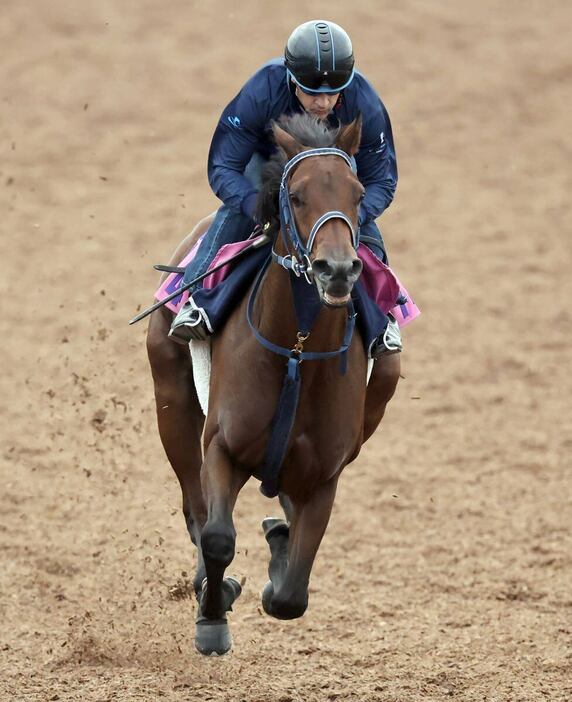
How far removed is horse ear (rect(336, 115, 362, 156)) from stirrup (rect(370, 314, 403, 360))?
3.46 feet

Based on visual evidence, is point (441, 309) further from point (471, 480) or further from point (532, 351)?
point (471, 480)

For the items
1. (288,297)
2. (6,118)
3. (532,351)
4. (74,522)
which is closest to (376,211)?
(288,297)

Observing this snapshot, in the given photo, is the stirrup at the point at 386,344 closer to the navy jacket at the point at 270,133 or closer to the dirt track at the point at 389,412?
the navy jacket at the point at 270,133

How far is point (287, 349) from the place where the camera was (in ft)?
18.0

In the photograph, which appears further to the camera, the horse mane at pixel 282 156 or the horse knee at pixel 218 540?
the horse knee at pixel 218 540

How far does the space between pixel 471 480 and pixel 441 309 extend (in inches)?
101

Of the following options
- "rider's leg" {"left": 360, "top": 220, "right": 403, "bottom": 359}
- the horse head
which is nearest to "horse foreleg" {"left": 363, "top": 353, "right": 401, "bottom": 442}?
"rider's leg" {"left": 360, "top": 220, "right": 403, "bottom": 359}

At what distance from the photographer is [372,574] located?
8984 mm

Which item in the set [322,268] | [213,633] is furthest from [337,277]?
[213,633]

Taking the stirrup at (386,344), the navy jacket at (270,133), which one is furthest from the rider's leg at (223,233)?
the stirrup at (386,344)

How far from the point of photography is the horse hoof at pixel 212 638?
602cm

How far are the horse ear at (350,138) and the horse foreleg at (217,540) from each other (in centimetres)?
140

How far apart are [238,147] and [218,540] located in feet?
5.81

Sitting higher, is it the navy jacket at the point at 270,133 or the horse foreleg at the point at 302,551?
the navy jacket at the point at 270,133
